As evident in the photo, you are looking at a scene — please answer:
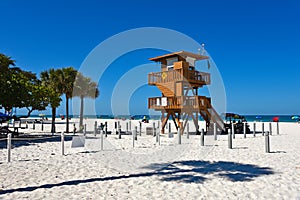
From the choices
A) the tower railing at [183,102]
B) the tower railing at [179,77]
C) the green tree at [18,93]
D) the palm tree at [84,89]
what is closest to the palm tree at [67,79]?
the palm tree at [84,89]

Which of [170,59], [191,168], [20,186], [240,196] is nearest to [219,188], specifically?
[240,196]

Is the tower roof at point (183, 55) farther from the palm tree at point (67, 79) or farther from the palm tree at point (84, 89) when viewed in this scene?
the palm tree at point (84, 89)

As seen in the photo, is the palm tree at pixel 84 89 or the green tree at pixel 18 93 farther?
the palm tree at pixel 84 89

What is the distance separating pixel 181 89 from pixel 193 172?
15105mm

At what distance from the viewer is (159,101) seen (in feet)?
79.3

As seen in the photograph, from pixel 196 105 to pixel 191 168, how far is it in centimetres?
1361

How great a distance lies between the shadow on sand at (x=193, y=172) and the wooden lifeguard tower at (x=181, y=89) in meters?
12.9

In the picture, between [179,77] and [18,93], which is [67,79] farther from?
[179,77]

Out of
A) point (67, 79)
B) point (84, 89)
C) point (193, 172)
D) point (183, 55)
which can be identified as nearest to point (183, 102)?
point (183, 55)

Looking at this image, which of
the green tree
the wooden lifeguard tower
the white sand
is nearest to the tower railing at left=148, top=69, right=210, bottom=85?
the wooden lifeguard tower

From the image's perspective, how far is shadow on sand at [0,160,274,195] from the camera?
7.05 meters

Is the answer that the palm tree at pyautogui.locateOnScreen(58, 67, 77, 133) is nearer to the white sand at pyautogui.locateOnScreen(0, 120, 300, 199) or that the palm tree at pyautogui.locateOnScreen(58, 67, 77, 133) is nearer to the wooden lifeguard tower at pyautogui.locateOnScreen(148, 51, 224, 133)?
the wooden lifeguard tower at pyautogui.locateOnScreen(148, 51, 224, 133)

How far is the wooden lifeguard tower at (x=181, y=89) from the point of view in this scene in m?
22.7

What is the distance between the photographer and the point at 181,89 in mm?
22859
